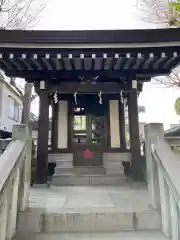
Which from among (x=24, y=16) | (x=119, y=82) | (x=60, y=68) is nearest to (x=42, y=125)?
(x=60, y=68)

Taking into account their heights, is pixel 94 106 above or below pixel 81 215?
above

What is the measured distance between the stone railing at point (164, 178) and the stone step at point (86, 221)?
0.20m

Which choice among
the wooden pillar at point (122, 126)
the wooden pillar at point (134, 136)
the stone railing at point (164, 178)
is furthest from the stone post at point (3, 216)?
the wooden pillar at point (122, 126)

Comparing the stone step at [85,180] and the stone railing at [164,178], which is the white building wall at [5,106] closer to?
the stone step at [85,180]

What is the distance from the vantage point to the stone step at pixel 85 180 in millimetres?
5070

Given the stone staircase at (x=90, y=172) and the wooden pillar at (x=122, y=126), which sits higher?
the wooden pillar at (x=122, y=126)

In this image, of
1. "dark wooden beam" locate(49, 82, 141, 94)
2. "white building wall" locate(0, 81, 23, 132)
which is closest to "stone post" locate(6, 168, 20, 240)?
"dark wooden beam" locate(49, 82, 141, 94)

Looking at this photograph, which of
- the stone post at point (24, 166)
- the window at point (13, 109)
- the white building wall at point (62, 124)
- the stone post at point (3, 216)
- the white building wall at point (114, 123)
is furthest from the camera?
the window at point (13, 109)

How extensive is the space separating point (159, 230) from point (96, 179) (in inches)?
108

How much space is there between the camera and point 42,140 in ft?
16.6

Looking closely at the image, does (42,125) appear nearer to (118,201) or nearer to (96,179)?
(96,179)

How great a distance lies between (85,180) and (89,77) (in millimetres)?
2543

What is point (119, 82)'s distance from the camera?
5.29m

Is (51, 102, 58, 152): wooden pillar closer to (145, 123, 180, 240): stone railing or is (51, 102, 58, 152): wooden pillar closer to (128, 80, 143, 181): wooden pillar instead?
(128, 80, 143, 181): wooden pillar
